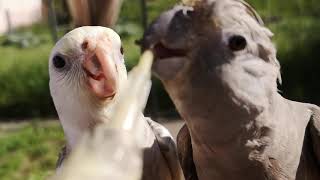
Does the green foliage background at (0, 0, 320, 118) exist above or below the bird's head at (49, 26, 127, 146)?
below

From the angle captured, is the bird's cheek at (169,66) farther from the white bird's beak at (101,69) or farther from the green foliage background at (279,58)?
the green foliage background at (279,58)

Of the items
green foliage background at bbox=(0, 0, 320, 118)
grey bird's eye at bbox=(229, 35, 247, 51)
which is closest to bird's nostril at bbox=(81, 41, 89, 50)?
grey bird's eye at bbox=(229, 35, 247, 51)

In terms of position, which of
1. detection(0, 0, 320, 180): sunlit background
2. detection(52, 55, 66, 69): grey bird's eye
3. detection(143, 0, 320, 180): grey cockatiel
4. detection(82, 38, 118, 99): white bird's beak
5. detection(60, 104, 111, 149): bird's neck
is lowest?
detection(0, 0, 320, 180): sunlit background

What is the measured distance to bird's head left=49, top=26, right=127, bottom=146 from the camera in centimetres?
158

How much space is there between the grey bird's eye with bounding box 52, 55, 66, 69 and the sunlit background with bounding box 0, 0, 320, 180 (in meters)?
1.93

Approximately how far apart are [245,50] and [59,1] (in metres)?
6.43

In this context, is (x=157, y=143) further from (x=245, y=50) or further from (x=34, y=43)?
(x=34, y=43)

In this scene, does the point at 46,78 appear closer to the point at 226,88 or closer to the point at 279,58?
the point at 279,58

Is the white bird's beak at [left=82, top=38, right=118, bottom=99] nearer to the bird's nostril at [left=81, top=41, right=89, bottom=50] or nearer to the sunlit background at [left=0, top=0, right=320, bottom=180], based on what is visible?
the bird's nostril at [left=81, top=41, right=89, bottom=50]

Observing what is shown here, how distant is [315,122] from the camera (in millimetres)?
1386

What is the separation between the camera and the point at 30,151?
14.8 feet

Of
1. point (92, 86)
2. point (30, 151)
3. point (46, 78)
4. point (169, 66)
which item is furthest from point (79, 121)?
point (46, 78)

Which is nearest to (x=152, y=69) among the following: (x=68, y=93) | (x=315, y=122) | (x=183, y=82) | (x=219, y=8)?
(x=183, y=82)

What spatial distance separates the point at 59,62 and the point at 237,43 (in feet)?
2.39
